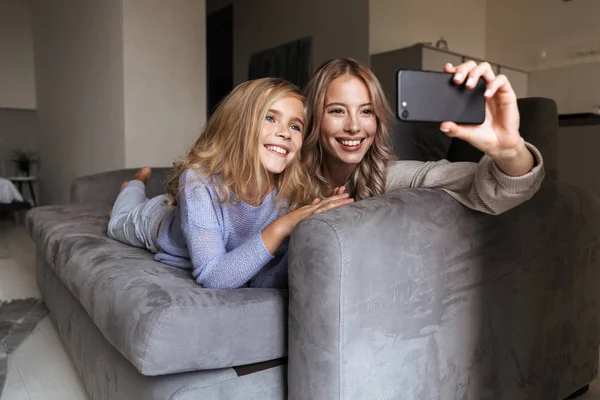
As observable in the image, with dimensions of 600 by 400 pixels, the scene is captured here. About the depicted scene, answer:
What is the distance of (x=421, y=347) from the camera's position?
945mm

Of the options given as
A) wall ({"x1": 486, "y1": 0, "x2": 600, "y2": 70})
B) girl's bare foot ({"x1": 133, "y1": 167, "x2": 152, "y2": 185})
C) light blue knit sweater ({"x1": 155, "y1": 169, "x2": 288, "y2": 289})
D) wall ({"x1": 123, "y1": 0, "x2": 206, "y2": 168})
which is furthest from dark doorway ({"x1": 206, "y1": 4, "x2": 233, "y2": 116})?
light blue knit sweater ({"x1": 155, "y1": 169, "x2": 288, "y2": 289})

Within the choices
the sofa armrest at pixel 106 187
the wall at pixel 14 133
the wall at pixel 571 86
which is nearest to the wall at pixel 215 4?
the wall at pixel 14 133

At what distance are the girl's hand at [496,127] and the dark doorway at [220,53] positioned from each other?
5.67 meters

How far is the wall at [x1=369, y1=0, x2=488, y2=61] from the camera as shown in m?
4.50

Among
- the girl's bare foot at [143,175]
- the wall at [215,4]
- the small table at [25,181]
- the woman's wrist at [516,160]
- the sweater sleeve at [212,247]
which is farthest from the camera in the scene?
the wall at [215,4]

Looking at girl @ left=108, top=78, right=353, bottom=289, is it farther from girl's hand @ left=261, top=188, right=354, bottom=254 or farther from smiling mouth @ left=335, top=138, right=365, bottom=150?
smiling mouth @ left=335, top=138, right=365, bottom=150

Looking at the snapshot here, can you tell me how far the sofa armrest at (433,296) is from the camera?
0.84 m

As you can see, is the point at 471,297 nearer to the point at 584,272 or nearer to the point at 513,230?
the point at 513,230

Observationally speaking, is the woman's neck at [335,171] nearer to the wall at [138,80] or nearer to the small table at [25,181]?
the wall at [138,80]

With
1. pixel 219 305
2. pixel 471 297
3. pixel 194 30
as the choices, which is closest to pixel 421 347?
pixel 471 297

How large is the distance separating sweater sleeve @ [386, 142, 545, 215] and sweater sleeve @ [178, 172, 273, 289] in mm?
400

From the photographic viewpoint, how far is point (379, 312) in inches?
34.6

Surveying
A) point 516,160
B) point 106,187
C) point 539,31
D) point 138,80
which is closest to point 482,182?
point 516,160

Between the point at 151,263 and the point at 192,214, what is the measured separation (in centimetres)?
30
